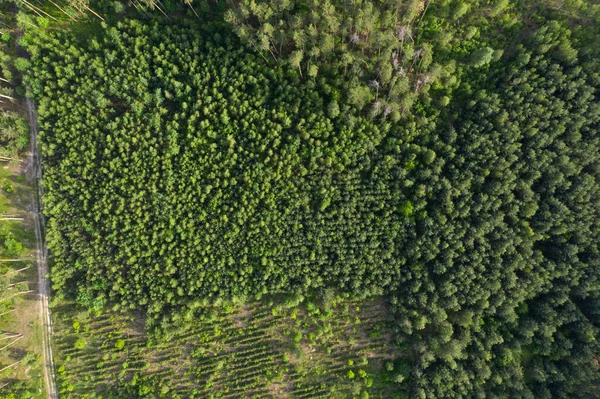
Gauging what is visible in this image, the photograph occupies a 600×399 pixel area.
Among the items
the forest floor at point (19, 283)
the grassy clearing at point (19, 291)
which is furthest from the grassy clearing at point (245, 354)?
the grassy clearing at point (19, 291)

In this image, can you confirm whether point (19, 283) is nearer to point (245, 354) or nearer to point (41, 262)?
point (41, 262)

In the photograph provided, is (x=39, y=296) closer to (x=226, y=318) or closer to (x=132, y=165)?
(x=132, y=165)

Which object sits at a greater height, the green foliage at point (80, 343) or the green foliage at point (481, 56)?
the green foliage at point (481, 56)

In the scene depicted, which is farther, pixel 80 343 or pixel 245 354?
pixel 245 354

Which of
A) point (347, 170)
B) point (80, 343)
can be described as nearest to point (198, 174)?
point (347, 170)

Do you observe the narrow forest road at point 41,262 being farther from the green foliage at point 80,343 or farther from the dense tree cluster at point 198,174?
the green foliage at point 80,343

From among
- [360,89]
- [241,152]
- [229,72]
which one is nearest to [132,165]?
[241,152]

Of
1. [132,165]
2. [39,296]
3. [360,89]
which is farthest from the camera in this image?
[39,296]
